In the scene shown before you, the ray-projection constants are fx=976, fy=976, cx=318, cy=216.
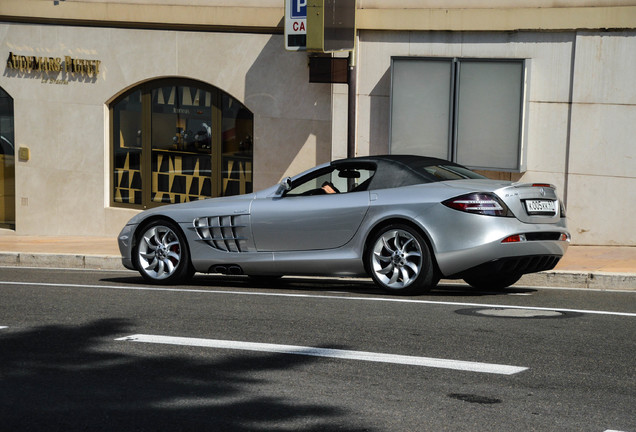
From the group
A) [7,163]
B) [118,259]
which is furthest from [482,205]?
[7,163]

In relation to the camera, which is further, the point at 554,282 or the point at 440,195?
the point at 554,282

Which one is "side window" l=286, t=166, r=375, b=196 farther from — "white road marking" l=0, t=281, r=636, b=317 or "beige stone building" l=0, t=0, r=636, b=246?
"beige stone building" l=0, t=0, r=636, b=246

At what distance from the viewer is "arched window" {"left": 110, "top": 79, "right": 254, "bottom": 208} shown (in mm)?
17844

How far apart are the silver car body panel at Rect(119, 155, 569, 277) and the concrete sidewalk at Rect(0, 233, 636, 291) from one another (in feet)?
5.98

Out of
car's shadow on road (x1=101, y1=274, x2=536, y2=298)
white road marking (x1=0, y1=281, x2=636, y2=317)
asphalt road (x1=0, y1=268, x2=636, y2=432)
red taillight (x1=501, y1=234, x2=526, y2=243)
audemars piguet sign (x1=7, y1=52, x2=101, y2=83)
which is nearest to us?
asphalt road (x1=0, y1=268, x2=636, y2=432)

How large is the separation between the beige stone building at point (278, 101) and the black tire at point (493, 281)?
17.8 ft

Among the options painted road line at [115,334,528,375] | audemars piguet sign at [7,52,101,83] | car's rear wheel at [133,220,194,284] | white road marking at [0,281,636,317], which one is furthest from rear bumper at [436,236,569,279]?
audemars piguet sign at [7,52,101,83]

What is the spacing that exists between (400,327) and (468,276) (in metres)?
2.13

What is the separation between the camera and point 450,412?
4992mm

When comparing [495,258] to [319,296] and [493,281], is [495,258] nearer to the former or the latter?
[493,281]

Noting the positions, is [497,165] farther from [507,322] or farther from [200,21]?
[507,322]

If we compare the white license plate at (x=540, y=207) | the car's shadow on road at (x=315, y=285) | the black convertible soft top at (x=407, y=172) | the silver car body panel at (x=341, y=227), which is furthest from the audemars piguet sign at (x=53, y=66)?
the white license plate at (x=540, y=207)

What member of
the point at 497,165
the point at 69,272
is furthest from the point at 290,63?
the point at 69,272

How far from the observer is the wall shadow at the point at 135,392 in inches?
189
